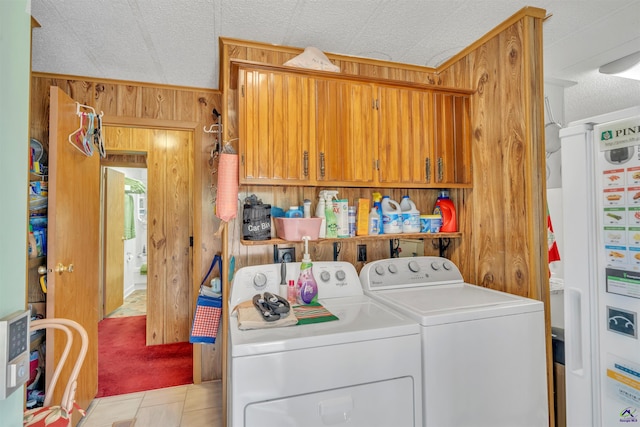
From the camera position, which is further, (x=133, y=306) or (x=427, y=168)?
(x=133, y=306)

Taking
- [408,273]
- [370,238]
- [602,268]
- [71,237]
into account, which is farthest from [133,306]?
[602,268]

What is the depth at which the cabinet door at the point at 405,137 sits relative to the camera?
1923 mm

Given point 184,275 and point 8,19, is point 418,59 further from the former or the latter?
point 184,275

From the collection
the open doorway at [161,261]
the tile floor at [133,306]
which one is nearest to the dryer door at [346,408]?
the open doorway at [161,261]

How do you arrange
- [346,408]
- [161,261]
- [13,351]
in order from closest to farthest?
[13,351]
[346,408]
[161,261]

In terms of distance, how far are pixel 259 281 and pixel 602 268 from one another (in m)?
1.58

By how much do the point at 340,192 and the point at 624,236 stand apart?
1400mm

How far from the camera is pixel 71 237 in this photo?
80.6 inches

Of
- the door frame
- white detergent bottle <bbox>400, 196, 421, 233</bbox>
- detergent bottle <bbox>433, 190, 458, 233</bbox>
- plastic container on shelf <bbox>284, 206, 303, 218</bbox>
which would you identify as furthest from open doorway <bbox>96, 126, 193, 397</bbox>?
detergent bottle <bbox>433, 190, 458, 233</bbox>

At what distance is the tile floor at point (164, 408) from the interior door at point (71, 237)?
0.14 metres

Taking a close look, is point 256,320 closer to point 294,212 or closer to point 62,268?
point 294,212

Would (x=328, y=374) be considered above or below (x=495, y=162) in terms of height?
below

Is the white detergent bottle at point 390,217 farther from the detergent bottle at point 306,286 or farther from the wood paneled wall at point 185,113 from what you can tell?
the wood paneled wall at point 185,113

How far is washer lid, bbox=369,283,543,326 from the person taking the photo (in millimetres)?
1390
